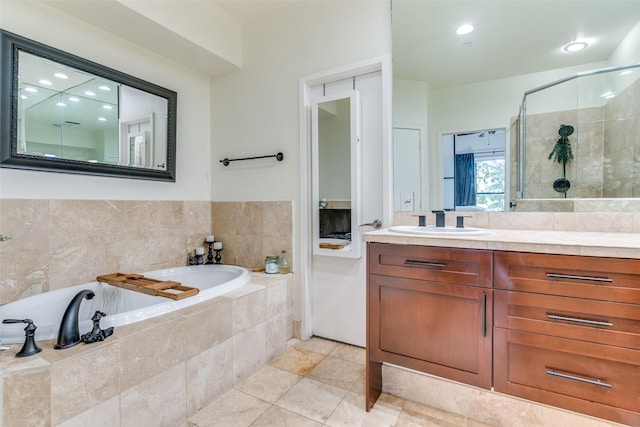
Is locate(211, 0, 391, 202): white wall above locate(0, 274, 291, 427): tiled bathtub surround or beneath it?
above

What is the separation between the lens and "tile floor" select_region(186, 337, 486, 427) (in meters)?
1.48

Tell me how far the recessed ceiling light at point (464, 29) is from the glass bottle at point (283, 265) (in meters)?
1.94

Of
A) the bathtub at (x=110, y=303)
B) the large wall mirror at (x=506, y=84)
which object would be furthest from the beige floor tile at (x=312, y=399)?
the large wall mirror at (x=506, y=84)

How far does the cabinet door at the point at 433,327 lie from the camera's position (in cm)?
130

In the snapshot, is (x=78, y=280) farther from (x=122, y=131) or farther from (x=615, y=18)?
(x=615, y=18)

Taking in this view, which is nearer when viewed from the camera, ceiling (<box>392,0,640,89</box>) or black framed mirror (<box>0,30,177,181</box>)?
ceiling (<box>392,0,640,89</box>)

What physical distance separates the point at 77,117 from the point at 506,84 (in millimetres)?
2665

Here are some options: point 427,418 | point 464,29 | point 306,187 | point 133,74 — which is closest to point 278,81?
point 306,187

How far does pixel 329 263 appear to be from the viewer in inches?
92.1

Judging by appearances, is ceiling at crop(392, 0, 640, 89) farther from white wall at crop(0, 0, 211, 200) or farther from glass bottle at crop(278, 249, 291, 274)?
white wall at crop(0, 0, 211, 200)

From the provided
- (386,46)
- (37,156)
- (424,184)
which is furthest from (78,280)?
(386,46)

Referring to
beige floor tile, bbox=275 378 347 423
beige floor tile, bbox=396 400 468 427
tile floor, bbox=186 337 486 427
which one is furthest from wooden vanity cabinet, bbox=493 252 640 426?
beige floor tile, bbox=275 378 347 423

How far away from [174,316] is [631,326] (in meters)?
1.90

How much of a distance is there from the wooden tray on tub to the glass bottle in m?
0.79
